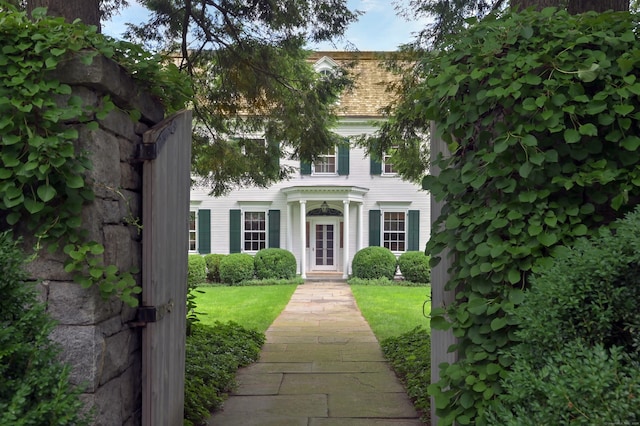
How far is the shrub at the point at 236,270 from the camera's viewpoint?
1577 centimetres

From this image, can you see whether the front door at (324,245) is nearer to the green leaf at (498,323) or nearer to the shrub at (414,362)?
the shrub at (414,362)

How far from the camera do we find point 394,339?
671cm

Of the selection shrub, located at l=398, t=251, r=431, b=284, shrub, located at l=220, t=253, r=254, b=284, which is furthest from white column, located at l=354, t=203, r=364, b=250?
shrub, located at l=220, t=253, r=254, b=284

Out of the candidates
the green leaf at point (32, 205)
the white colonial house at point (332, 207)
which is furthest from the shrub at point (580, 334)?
the white colonial house at point (332, 207)

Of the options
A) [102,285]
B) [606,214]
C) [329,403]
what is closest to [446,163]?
[606,214]

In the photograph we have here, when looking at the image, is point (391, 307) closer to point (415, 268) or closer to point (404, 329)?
point (404, 329)

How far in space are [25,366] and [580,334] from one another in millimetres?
Answer: 1943

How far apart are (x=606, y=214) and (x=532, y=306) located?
0.67m

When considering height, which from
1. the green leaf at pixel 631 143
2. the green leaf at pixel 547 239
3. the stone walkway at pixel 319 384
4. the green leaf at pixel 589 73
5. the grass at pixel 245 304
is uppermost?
the green leaf at pixel 589 73

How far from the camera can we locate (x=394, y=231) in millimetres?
17219

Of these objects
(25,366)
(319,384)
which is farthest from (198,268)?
(25,366)

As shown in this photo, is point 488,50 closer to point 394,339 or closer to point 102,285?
point 102,285

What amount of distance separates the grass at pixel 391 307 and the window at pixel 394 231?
2897 mm

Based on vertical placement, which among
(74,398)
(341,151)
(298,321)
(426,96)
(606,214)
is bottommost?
(298,321)
